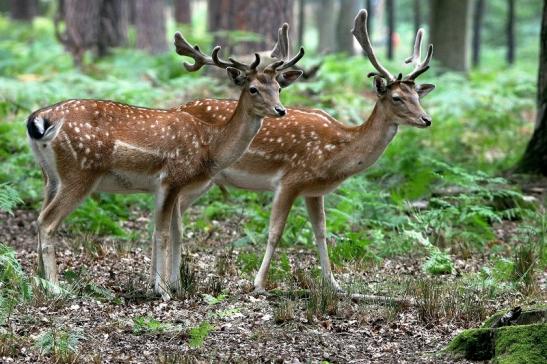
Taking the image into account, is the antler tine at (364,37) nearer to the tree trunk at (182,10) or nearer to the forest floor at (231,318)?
the forest floor at (231,318)

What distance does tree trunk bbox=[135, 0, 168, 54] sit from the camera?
1091 inches

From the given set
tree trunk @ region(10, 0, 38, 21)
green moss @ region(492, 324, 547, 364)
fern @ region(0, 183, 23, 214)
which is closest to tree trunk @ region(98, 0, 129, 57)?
fern @ region(0, 183, 23, 214)

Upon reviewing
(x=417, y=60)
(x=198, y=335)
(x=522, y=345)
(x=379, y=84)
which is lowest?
(x=198, y=335)

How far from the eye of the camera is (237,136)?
789 centimetres

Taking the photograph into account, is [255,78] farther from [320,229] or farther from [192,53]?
[320,229]

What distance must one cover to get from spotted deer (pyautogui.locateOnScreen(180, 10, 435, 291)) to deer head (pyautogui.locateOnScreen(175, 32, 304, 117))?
30.0 inches

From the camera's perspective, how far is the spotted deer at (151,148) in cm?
754

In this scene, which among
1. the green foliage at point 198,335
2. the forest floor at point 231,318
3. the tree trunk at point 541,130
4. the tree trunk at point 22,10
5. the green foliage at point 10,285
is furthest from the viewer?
the tree trunk at point 22,10

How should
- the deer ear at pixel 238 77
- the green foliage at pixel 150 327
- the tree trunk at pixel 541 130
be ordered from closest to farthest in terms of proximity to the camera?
the green foliage at pixel 150 327 → the deer ear at pixel 238 77 → the tree trunk at pixel 541 130

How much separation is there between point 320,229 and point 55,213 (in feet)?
7.97

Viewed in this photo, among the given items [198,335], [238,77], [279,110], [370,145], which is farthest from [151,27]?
[198,335]

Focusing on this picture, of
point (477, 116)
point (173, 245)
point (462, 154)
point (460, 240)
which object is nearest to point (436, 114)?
point (477, 116)

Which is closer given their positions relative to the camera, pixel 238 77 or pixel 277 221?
pixel 238 77

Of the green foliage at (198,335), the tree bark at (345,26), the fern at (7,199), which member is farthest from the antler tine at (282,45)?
the tree bark at (345,26)
